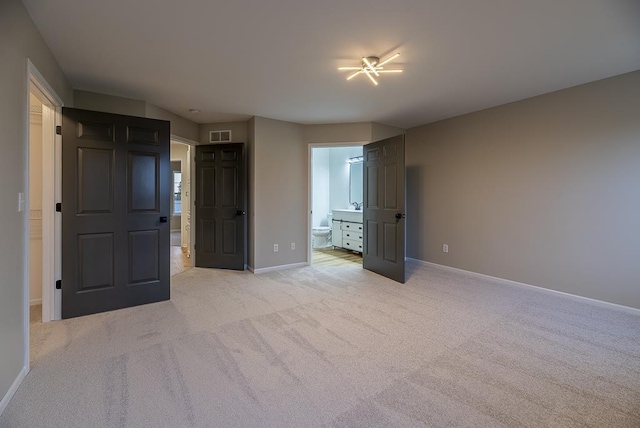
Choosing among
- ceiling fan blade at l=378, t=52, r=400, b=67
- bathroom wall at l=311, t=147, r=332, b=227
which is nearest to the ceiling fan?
ceiling fan blade at l=378, t=52, r=400, b=67

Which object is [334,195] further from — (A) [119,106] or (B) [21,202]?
(B) [21,202]

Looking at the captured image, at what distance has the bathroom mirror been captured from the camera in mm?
6754

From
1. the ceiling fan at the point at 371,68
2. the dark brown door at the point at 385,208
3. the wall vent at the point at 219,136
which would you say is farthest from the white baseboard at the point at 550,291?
the wall vent at the point at 219,136

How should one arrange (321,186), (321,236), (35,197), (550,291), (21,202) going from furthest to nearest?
(321,186) < (321,236) < (550,291) < (35,197) < (21,202)

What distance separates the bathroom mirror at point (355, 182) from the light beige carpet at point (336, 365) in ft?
12.5

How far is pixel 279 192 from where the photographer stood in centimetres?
462

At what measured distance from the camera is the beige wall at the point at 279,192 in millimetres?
4426

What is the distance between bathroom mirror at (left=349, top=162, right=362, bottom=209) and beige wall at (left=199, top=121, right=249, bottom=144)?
297 centimetres

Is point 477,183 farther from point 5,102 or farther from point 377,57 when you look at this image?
point 5,102

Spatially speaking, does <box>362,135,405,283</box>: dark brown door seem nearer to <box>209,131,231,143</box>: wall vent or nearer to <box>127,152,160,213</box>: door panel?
<box>209,131,231,143</box>: wall vent

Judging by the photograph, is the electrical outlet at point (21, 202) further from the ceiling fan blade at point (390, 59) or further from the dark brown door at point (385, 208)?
the dark brown door at point (385, 208)

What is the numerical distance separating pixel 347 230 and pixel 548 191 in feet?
11.4

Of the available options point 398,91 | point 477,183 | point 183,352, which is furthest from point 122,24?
point 477,183

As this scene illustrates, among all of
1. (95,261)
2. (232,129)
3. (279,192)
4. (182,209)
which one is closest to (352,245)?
(279,192)
